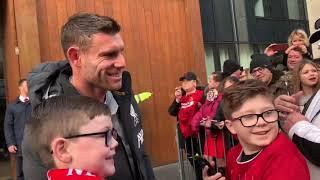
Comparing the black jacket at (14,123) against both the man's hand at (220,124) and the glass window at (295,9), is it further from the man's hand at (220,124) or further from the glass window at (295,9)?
the glass window at (295,9)

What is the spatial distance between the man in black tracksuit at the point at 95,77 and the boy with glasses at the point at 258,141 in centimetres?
59

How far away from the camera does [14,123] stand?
764cm

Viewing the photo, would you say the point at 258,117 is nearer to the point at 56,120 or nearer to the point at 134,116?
the point at 134,116

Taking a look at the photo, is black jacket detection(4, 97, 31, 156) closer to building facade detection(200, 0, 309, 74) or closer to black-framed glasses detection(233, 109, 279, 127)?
building facade detection(200, 0, 309, 74)

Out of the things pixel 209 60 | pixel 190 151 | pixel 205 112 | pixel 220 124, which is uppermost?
pixel 209 60

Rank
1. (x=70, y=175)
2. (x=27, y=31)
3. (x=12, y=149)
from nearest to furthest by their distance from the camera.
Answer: (x=70, y=175) < (x=12, y=149) < (x=27, y=31)

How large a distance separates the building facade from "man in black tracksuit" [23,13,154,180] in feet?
29.4

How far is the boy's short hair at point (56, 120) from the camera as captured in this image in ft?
6.39

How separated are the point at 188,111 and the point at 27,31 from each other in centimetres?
279

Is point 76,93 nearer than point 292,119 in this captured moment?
Yes

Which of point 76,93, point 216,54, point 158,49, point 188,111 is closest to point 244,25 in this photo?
point 216,54

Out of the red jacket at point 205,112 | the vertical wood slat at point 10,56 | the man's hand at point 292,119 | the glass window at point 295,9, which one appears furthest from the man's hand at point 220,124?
the glass window at point 295,9

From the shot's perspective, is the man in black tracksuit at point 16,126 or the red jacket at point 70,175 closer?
A: the red jacket at point 70,175

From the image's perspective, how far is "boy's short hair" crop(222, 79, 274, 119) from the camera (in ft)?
9.50
